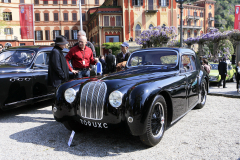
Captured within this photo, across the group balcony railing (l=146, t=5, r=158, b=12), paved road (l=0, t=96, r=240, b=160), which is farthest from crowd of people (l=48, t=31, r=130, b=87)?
balcony railing (l=146, t=5, r=158, b=12)

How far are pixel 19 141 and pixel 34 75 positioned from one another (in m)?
2.30

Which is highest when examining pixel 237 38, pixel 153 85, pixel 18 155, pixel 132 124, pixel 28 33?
pixel 28 33

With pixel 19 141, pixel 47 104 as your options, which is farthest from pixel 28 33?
pixel 19 141

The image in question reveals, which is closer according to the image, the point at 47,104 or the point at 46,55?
the point at 46,55

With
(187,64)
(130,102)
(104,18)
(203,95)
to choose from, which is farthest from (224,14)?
(130,102)

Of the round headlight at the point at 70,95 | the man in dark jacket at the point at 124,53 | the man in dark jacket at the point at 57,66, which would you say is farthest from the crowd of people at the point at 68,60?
the man in dark jacket at the point at 124,53

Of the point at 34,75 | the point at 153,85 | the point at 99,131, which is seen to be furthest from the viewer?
the point at 34,75

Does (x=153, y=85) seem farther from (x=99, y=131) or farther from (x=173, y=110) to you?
(x=99, y=131)

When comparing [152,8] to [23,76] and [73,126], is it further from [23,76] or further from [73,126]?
[73,126]

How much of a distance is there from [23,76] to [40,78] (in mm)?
512

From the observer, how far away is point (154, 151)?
3.29m

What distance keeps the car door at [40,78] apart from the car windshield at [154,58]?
2.45 metres

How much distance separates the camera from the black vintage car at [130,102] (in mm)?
3131

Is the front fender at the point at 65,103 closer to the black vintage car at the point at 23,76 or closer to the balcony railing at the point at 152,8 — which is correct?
the black vintage car at the point at 23,76
